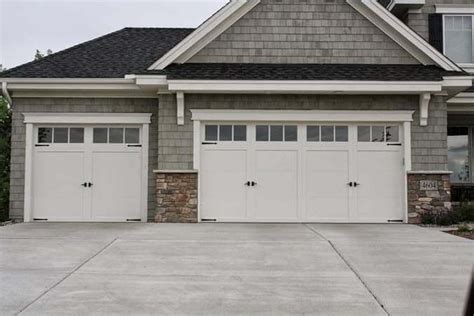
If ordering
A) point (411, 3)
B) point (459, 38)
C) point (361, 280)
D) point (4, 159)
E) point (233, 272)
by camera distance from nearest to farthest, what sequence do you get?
point (361, 280), point (233, 272), point (411, 3), point (459, 38), point (4, 159)

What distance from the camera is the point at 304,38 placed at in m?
12.6

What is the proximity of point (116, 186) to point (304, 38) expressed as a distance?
240 inches

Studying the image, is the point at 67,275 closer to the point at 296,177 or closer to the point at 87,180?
the point at 87,180

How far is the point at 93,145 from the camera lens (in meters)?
12.9

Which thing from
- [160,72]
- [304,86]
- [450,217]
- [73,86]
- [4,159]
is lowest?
[450,217]

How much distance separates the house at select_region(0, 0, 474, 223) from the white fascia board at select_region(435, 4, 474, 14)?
2529 millimetres

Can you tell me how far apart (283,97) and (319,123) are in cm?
111

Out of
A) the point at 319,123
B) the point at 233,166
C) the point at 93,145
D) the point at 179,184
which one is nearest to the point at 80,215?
the point at 93,145

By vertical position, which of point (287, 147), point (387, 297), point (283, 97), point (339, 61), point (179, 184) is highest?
point (339, 61)

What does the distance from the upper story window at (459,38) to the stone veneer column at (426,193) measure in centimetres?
417

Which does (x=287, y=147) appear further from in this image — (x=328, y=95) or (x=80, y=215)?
(x=80, y=215)

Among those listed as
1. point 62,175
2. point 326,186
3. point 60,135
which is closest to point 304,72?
point 326,186

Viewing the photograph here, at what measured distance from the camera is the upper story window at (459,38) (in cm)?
1432

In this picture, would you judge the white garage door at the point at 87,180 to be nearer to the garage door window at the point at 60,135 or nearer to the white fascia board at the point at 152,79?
the garage door window at the point at 60,135
